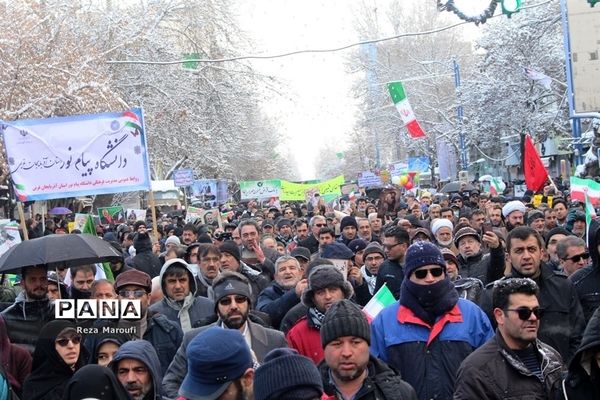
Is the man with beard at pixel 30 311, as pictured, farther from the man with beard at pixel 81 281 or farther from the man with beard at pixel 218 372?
the man with beard at pixel 218 372

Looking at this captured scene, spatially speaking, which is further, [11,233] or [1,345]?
[11,233]

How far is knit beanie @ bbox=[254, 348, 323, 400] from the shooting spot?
10.2 ft

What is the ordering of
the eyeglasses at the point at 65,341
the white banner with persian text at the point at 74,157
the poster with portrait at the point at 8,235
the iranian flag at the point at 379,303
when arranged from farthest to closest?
the poster with portrait at the point at 8,235, the white banner with persian text at the point at 74,157, the iranian flag at the point at 379,303, the eyeglasses at the point at 65,341

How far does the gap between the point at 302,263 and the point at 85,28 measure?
19.9 metres

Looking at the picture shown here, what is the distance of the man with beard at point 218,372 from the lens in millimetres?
3375

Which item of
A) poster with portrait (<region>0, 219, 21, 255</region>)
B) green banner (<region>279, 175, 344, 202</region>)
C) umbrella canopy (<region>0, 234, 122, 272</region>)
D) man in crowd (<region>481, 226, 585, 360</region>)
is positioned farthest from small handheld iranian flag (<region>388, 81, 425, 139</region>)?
man in crowd (<region>481, 226, 585, 360</region>)

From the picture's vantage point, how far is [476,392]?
401 centimetres

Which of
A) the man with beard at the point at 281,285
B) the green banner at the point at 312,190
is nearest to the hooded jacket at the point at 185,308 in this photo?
the man with beard at the point at 281,285

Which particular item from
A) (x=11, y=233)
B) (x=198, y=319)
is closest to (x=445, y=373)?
(x=198, y=319)

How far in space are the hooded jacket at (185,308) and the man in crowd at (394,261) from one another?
150cm

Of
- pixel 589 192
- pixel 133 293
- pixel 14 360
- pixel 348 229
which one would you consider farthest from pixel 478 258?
pixel 589 192

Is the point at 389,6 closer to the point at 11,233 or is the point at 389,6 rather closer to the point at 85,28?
the point at 85,28

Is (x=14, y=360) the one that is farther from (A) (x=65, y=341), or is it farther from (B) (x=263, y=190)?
(B) (x=263, y=190)

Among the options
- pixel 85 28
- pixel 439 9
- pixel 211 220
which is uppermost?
pixel 85 28
